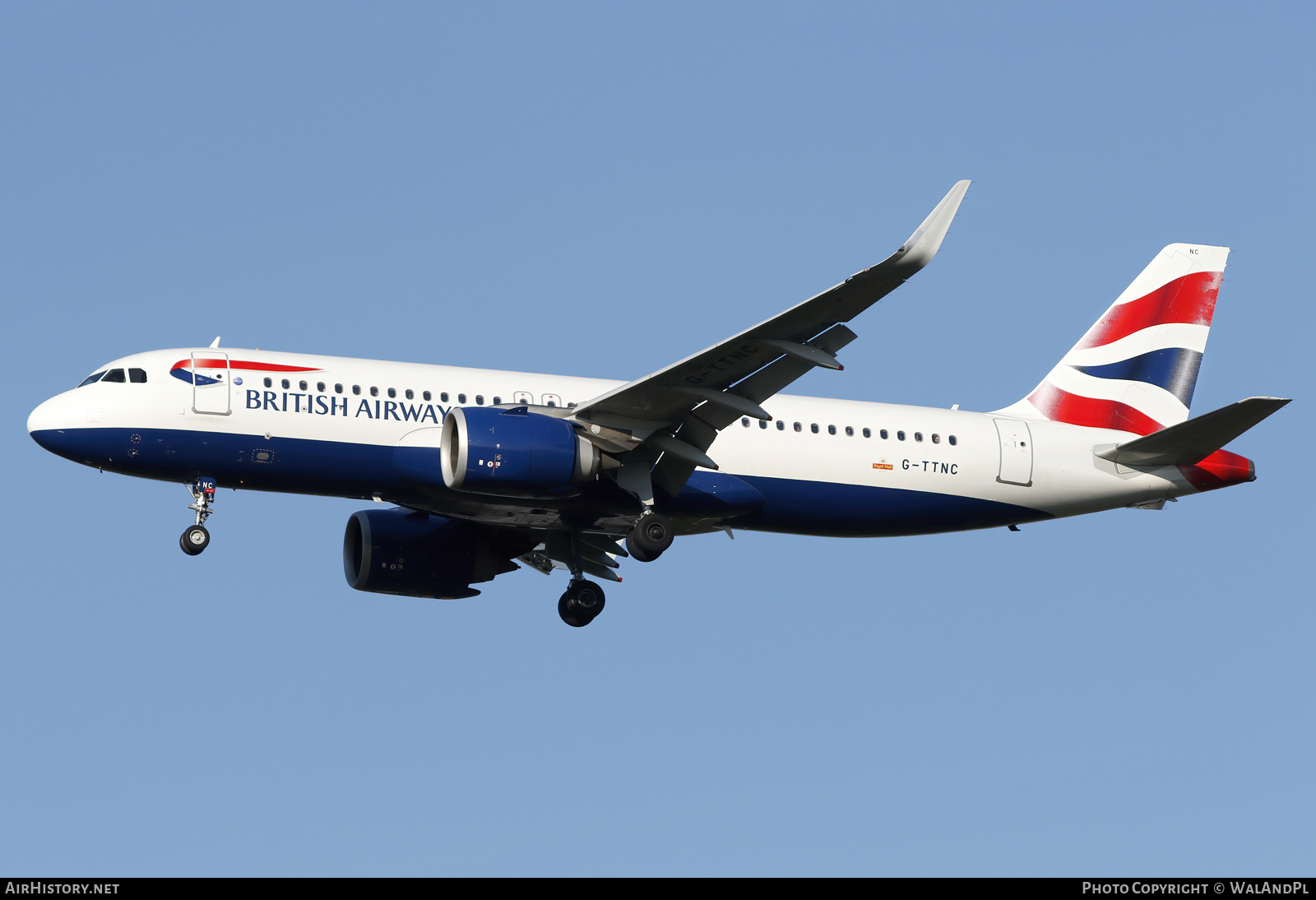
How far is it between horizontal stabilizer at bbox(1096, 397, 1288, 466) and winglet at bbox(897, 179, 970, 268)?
902 cm

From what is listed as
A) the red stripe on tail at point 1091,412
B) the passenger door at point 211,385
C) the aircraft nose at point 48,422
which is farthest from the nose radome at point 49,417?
the red stripe on tail at point 1091,412

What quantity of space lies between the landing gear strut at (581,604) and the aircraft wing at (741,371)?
5073 mm

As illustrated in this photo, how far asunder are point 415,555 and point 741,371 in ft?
32.7

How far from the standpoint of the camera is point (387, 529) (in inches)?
1398

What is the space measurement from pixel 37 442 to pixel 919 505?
17.4 metres

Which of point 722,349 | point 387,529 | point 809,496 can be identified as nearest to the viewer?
point 722,349

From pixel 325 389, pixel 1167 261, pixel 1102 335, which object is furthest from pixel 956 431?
pixel 325 389

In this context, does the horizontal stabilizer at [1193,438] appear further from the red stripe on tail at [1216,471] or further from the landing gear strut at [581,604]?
the landing gear strut at [581,604]

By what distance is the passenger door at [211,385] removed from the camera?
30.7 metres

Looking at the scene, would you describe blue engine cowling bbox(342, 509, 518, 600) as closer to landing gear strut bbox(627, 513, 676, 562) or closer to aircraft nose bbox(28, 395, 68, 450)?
landing gear strut bbox(627, 513, 676, 562)

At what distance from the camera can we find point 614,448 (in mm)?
30531

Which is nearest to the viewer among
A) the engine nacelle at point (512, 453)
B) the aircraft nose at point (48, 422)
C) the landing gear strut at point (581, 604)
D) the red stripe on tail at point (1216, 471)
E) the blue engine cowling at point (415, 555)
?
the engine nacelle at point (512, 453)
